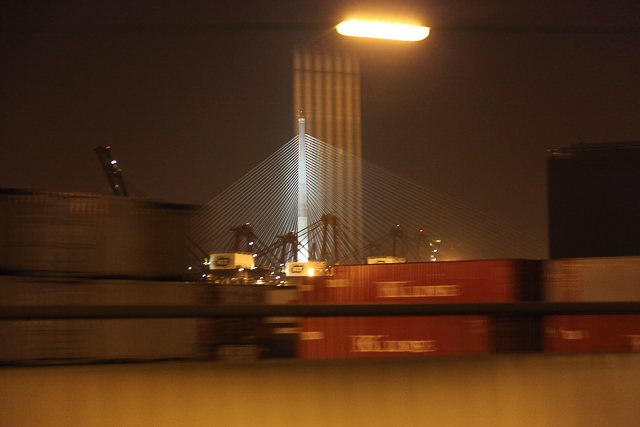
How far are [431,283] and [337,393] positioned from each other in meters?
8.72

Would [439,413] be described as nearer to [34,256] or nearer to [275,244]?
[34,256]

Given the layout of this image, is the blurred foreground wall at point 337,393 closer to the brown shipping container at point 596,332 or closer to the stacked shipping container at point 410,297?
the stacked shipping container at point 410,297

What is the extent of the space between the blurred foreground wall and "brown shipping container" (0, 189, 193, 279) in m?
5.12

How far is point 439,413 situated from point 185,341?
3206 mm

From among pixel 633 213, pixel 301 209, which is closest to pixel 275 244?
pixel 301 209

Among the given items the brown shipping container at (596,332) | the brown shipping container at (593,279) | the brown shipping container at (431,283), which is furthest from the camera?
the brown shipping container at (593,279)

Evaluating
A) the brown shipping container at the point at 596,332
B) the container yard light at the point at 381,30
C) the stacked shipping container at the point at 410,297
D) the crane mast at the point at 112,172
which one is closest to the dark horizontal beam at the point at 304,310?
the container yard light at the point at 381,30

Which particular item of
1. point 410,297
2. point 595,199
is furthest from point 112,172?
point 595,199

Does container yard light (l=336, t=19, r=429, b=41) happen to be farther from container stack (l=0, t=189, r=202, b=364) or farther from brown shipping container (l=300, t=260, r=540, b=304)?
brown shipping container (l=300, t=260, r=540, b=304)

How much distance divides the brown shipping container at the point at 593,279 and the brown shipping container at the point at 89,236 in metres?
6.97

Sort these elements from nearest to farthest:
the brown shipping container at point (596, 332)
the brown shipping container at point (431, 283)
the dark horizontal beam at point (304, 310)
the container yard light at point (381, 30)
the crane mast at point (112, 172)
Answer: the dark horizontal beam at point (304, 310)
the container yard light at point (381, 30)
the brown shipping container at point (596, 332)
the brown shipping container at point (431, 283)
the crane mast at point (112, 172)

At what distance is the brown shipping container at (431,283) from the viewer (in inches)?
402

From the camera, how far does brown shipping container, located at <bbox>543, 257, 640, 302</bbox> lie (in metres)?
10.9

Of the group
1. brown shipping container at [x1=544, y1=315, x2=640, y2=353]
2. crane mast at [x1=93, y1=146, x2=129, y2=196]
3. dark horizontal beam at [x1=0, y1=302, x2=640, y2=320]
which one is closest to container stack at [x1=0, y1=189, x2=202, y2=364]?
dark horizontal beam at [x1=0, y1=302, x2=640, y2=320]
